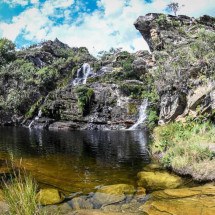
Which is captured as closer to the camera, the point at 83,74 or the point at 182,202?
the point at 182,202

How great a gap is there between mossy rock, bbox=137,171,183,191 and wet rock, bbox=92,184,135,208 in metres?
0.91

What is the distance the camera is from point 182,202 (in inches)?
374

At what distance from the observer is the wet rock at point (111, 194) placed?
10.4 m

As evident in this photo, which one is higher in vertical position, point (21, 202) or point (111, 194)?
point (21, 202)

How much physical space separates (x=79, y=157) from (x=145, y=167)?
5.47m

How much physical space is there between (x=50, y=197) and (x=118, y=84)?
130 feet

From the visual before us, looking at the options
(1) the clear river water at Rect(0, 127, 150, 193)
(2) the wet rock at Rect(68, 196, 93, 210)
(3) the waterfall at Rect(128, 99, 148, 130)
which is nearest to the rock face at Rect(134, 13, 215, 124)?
(1) the clear river water at Rect(0, 127, 150, 193)

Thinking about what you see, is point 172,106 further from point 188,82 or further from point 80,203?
point 80,203

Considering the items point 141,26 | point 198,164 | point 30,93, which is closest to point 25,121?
point 30,93

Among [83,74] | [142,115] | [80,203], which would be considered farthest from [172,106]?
[83,74]

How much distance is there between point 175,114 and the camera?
90.4 ft

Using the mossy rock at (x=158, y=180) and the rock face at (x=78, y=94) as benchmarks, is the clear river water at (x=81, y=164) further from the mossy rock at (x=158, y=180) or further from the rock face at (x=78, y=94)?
the rock face at (x=78, y=94)

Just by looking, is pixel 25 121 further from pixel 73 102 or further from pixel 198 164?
pixel 198 164

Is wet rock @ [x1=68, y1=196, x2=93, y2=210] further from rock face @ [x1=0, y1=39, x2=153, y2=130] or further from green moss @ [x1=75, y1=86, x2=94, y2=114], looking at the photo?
green moss @ [x1=75, y1=86, x2=94, y2=114]
